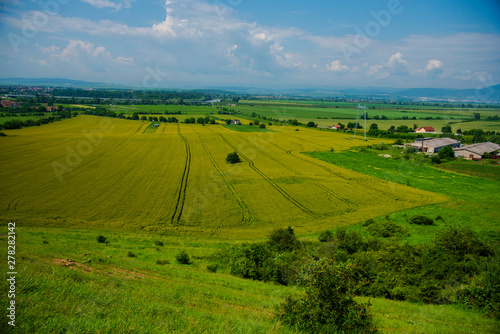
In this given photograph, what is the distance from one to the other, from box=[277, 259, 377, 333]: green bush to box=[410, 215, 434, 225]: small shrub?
21060 mm

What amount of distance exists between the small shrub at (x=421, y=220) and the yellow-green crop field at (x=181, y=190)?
2.92 metres

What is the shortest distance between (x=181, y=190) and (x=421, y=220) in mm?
26771

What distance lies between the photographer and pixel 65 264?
1284cm

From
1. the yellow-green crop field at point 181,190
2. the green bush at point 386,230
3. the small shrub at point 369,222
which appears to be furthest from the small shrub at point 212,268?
the small shrub at point 369,222

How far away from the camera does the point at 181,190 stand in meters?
32.7

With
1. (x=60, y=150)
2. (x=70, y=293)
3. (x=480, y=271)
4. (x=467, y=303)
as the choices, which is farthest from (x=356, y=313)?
(x=60, y=150)

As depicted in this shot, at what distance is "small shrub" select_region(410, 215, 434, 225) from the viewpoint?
25.8 metres

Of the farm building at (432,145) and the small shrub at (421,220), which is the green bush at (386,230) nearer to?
the small shrub at (421,220)

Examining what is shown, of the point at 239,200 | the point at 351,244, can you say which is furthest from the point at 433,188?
the point at 239,200

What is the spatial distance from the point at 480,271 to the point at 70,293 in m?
19.3

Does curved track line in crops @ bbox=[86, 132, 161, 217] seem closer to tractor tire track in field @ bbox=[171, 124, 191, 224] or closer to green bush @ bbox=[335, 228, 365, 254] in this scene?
tractor tire track in field @ bbox=[171, 124, 191, 224]

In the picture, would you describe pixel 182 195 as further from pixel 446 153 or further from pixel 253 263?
pixel 446 153

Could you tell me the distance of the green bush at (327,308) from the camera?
843cm

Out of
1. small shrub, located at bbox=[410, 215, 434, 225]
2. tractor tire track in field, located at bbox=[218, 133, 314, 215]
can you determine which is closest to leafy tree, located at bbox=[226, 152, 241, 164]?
tractor tire track in field, located at bbox=[218, 133, 314, 215]
